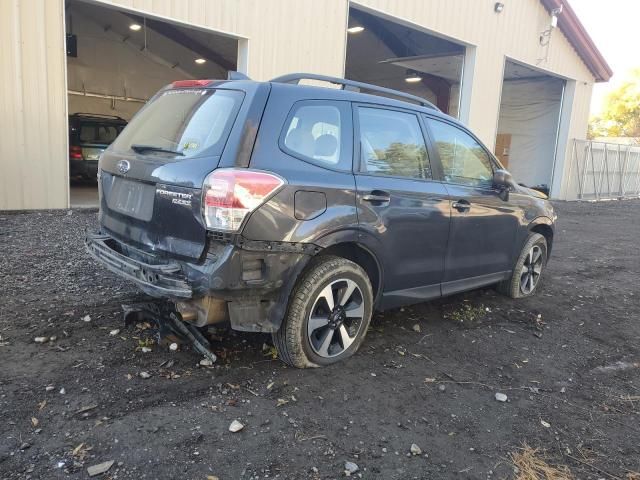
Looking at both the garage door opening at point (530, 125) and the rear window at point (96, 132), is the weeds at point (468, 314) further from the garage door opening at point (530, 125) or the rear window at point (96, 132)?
the garage door opening at point (530, 125)

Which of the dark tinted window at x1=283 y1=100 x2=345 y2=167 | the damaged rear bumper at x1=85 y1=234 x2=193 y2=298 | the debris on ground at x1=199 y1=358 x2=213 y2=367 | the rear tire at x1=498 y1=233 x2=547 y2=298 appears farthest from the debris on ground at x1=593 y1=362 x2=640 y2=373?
the damaged rear bumper at x1=85 y1=234 x2=193 y2=298

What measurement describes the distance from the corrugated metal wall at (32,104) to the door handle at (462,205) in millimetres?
6616

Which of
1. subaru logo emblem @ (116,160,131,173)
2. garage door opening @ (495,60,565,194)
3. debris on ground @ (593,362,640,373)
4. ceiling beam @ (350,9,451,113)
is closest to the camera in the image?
subaru logo emblem @ (116,160,131,173)

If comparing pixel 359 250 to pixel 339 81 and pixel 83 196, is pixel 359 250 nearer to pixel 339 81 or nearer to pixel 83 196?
pixel 339 81

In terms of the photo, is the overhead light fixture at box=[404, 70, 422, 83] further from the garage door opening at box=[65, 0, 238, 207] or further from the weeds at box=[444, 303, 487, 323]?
the weeds at box=[444, 303, 487, 323]

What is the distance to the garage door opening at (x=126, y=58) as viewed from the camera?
17.9m

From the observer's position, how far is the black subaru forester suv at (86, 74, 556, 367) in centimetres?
302

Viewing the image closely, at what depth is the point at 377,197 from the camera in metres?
3.62

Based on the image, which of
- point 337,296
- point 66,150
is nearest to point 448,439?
point 337,296

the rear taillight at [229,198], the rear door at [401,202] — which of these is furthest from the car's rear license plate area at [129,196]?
the rear door at [401,202]

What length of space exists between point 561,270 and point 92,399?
6238mm

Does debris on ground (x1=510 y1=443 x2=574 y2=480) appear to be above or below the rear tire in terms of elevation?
below

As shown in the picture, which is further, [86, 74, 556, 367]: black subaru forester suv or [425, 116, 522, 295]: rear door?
[425, 116, 522, 295]: rear door

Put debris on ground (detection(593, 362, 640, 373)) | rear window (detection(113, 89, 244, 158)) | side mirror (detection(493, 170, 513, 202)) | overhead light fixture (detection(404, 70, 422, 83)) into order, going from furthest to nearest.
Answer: overhead light fixture (detection(404, 70, 422, 83)) < side mirror (detection(493, 170, 513, 202)) < debris on ground (detection(593, 362, 640, 373)) < rear window (detection(113, 89, 244, 158))
